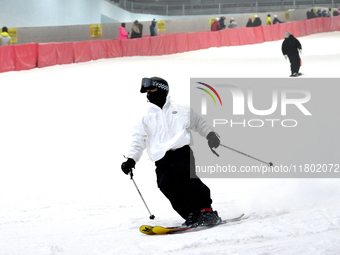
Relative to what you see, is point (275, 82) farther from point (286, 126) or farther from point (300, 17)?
point (300, 17)

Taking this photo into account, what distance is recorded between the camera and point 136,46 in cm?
2472

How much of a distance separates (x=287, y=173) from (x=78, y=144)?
422 centimetres

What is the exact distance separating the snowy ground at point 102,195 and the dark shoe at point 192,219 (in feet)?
0.82

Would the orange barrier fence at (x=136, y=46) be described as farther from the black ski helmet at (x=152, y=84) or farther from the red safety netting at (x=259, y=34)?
the black ski helmet at (x=152, y=84)

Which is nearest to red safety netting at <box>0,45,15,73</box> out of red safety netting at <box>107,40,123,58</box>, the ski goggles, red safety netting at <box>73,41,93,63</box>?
red safety netting at <box>73,41,93,63</box>

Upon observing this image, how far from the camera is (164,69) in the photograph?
19.1 metres

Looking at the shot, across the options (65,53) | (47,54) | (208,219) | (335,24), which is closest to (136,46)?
(65,53)

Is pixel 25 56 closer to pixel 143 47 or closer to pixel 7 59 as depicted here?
pixel 7 59

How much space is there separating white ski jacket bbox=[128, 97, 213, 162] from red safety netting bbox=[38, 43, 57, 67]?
16460 millimetres

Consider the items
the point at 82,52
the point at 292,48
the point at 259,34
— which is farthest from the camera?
the point at 259,34

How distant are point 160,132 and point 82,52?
1828cm

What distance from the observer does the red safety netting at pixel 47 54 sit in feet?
66.8

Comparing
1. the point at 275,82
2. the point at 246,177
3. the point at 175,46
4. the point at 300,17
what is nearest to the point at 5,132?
the point at 246,177

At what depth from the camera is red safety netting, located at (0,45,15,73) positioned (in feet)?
61.4
